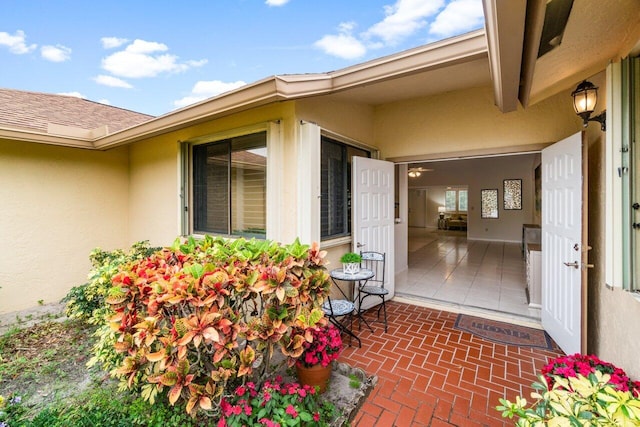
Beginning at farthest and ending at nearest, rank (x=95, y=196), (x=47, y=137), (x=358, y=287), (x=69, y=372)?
(x=95, y=196), (x=47, y=137), (x=358, y=287), (x=69, y=372)

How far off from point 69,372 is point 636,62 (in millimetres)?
5283

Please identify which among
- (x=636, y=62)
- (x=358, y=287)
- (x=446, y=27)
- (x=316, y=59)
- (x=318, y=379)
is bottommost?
(x=318, y=379)

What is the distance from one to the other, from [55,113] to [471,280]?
863cm

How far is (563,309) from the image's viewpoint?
2.94 m

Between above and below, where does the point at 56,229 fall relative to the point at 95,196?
below

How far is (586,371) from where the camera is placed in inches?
68.6

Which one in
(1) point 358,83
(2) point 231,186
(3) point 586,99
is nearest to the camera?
(3) point 586,99

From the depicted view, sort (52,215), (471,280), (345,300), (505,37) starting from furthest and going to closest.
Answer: (471,280)
(52,215)
(345,300)
(505,37)

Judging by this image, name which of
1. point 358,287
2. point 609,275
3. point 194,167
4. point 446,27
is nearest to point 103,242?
point 194,167

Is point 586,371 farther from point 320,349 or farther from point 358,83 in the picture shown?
point 358,83

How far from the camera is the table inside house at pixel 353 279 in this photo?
3.25 meters

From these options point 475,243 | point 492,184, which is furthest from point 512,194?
point 475,243

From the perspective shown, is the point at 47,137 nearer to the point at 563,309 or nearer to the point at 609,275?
the point at 609,275

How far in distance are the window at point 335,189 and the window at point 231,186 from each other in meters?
0.78
